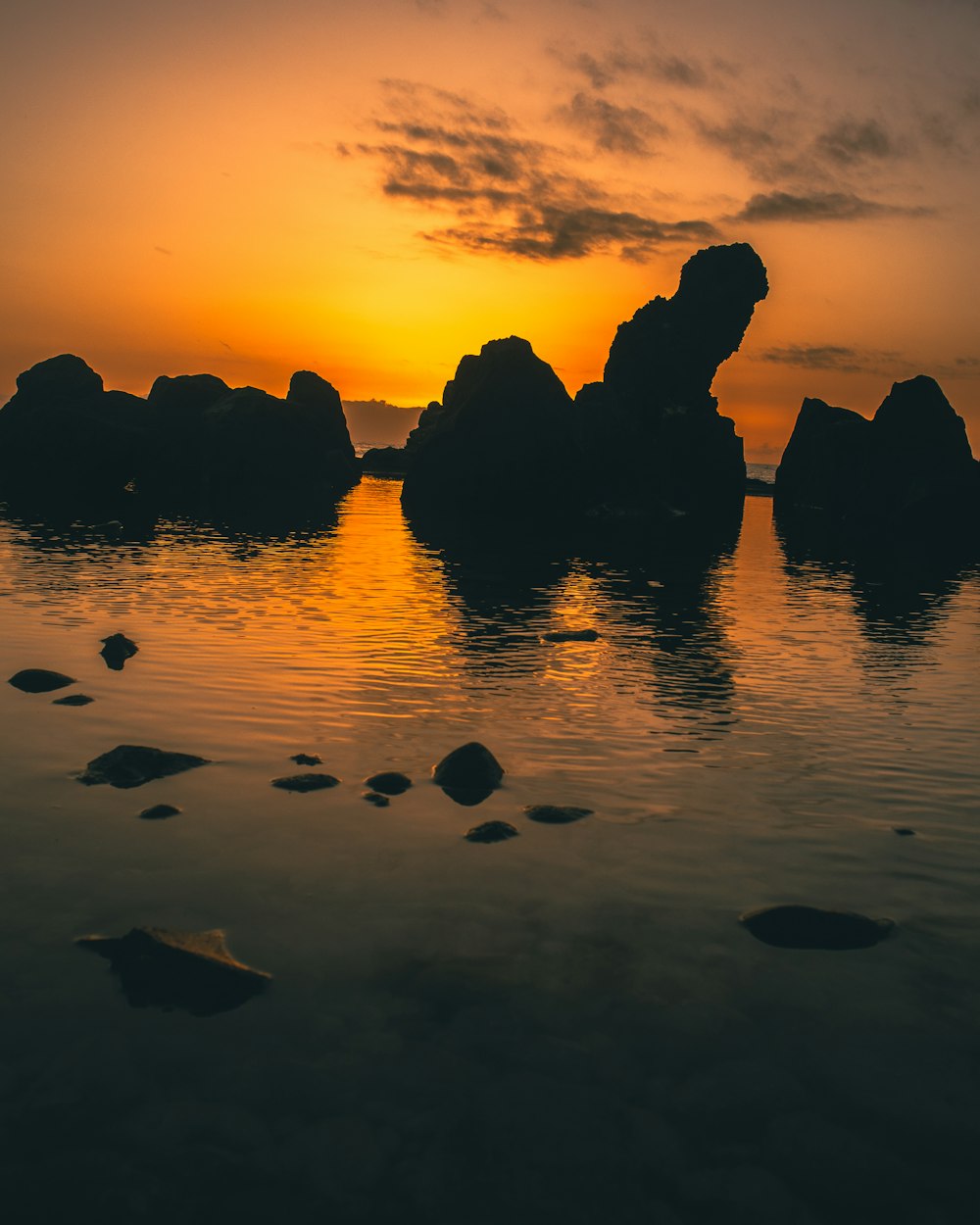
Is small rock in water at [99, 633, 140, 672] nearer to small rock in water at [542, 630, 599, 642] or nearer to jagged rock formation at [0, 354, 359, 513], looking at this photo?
small rock in water at [542, 630, 599, 642]

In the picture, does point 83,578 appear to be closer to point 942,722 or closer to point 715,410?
point 942,722

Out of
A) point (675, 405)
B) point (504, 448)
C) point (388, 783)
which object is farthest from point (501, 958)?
point (675, 405)

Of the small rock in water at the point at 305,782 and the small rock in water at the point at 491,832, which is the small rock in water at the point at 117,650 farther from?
the small rock in water at the point at 491,832

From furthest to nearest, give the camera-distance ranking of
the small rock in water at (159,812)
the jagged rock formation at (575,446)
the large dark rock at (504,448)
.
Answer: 1. the jagged rock formation at (575,446)
2. the large dark rock at (504,448)
3. the small rock in water at (159,812)

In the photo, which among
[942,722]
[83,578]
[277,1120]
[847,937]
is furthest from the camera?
[83,578]

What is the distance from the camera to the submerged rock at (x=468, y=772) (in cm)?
1434

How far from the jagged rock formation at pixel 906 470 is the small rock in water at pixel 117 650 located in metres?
90.9

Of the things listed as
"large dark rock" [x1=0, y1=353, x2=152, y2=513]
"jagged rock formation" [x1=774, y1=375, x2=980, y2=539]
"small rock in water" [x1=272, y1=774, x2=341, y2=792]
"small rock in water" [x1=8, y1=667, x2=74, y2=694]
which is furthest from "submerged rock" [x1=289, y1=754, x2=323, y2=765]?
"large dark rock" [x1=0, y1=353, x2=152, y2=513]

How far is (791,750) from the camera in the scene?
1705 centimetres

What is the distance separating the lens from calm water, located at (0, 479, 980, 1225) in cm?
641

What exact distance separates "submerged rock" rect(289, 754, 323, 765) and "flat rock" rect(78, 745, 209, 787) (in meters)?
1.41

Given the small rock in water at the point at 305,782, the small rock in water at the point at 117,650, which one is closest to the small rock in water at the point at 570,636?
the small rock in water at the point at 117,650

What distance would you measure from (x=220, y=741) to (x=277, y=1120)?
1007cm

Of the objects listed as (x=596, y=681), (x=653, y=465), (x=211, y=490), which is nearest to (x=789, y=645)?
(x=596, y=681)
